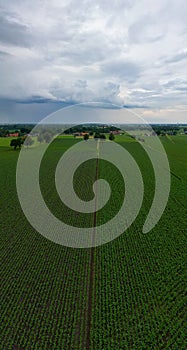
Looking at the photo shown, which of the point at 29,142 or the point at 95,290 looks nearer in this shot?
the point at 95,290

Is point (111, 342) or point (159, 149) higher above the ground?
point (159, 149)

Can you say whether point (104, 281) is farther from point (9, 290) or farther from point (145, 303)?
point (9, 290)

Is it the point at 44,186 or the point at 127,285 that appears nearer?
→ the point at 127,285

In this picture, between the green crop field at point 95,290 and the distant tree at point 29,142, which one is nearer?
the green crop field at point 95,290

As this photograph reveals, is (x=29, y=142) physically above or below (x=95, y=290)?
above

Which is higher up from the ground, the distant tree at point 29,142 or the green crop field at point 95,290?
the distant tree at point 29,142

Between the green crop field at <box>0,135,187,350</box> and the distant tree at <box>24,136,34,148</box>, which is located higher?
the distant tree at <box>24,136,34,148</box>

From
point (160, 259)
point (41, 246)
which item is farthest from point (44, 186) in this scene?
point (160, 259)

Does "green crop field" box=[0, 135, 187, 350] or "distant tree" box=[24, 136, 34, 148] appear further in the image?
"distant tree" box=[24, 136, 34, 148]
